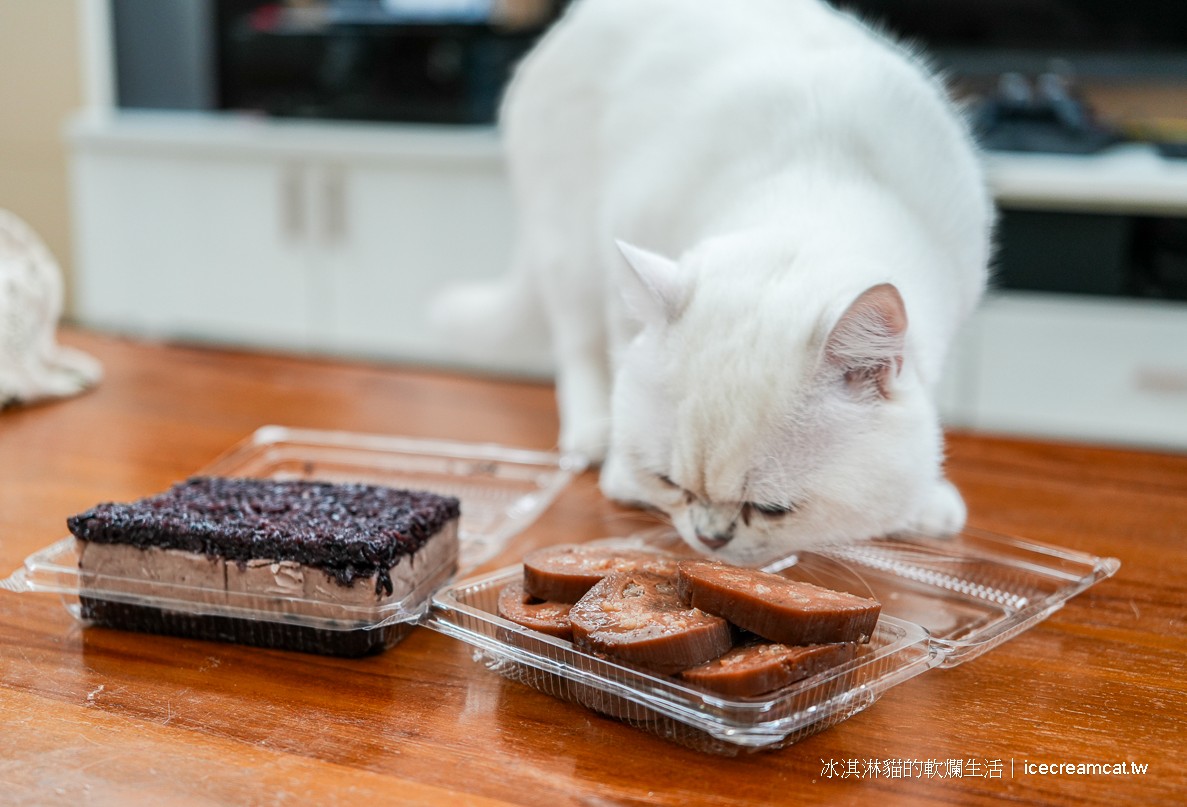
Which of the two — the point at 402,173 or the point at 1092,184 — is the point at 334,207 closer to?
the point at 402,173

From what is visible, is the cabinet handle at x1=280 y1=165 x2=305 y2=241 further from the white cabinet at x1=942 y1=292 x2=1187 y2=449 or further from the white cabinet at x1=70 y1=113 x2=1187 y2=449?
the white cabinet at x1=942 y1=292 x2=1187 y2=449

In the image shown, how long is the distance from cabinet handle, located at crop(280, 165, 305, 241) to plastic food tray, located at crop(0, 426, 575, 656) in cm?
222

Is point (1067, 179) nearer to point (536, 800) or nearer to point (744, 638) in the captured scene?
point (744, 638)

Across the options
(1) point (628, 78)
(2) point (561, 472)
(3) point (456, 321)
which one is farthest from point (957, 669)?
(3) point (456, 321)

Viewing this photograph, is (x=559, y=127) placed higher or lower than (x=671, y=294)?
higher

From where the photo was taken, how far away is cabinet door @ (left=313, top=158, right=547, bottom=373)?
3.24 m

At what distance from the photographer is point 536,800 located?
2.29ft

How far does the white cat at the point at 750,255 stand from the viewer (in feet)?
3.02

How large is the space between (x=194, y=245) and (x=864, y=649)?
3213 millimetres

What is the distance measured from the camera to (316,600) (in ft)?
2.84

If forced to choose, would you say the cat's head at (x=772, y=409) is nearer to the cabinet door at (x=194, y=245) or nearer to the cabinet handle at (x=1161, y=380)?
the cabinet handle at (x=1161, y=380)

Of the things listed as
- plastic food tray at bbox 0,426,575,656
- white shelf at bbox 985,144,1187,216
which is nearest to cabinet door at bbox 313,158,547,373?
white shelf at bbox 985,144,1187,216

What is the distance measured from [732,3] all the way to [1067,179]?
4.65ft

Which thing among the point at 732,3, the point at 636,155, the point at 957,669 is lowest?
the point at 957,669
